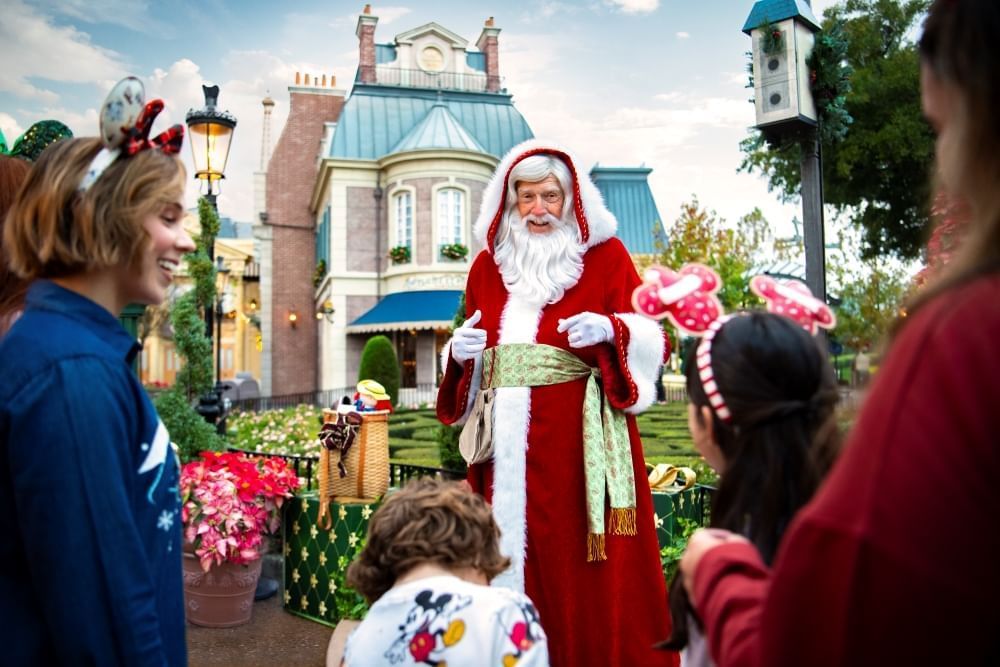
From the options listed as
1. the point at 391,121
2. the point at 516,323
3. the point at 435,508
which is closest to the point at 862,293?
the point at 391,121

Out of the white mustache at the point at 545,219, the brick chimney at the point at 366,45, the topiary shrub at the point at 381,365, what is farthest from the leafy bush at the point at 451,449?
the brick chimney at the point at 366,45

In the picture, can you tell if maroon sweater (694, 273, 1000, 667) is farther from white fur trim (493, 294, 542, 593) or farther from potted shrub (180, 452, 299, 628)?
potted shrub (180, 452, 299, 628)

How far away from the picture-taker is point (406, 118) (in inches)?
982

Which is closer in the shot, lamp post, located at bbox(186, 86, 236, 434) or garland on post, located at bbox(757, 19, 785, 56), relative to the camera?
garland on post, located at bbox(757, 19, 785, 56)

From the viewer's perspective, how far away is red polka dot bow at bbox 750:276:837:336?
166cm

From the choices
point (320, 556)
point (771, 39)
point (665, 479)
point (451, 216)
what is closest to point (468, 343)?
point (665, 479)

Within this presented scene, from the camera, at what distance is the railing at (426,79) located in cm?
2625

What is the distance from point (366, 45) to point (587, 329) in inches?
996

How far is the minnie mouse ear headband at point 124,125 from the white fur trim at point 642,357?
210 centimetres

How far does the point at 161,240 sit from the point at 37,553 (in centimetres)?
64

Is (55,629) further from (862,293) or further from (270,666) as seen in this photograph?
(862,293)

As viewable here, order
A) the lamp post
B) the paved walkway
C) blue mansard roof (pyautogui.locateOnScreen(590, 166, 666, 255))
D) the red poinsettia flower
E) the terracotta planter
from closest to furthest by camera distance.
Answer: the red poinsettia flower, the paved walkway, the terracotta planter, the lamp post, blue mansard roof (pyautogui.locateOnScreen(590, 166, 666, 255))

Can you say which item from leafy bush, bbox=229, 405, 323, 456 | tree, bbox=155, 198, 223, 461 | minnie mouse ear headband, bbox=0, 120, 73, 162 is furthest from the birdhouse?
leafy bush, bbox=229, 405, 323, 456

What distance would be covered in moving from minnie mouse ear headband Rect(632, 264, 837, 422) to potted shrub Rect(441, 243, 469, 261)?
19.7 metres
